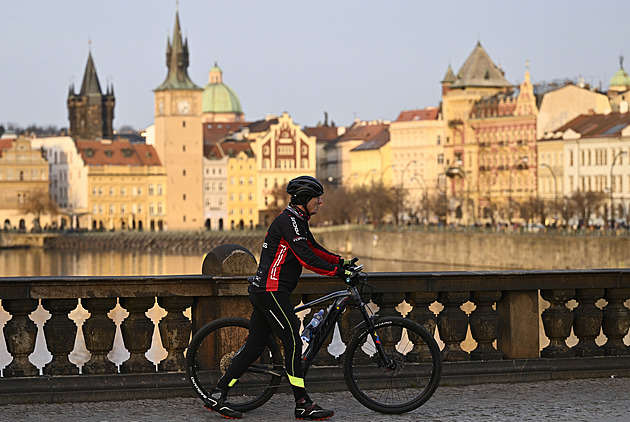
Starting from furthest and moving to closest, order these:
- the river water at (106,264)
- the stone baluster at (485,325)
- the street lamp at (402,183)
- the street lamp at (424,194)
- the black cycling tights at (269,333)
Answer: the street lamp at (402,183)
the street lamp at (424,194)
the river water at (106,264)
the stone baluster at (485,325)
the black cycling tights at (269,333)

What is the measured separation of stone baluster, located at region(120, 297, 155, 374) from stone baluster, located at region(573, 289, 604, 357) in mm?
3619

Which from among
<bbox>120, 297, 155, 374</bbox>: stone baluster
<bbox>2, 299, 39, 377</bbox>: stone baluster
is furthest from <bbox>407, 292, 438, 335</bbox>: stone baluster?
<bbox>2, 299, 39, 377</bbox>: stone baluster

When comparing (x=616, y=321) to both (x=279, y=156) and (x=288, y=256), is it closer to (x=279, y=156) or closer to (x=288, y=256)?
(x=288, y=256)

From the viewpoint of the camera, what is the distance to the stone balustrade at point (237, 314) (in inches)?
495

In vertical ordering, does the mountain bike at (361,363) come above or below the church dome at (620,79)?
below

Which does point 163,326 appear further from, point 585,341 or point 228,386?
point 585,341

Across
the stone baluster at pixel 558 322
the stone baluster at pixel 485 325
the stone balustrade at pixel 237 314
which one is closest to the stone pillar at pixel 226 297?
the stone balustrade at pixel 237 314

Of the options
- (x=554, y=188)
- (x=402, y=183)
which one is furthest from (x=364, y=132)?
(x=554, y=188)

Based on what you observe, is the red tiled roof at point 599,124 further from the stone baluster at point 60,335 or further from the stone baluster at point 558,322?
the stone baluster at point 60,335

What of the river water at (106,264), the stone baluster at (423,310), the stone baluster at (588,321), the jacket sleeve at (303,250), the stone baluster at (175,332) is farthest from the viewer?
the river water at (106,264)

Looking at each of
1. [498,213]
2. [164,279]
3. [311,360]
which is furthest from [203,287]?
[498,213]

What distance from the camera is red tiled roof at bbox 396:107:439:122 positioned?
164 meters

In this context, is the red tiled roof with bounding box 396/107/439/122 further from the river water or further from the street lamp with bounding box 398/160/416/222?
the river water

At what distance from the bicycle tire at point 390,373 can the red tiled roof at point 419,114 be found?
15114 cm
